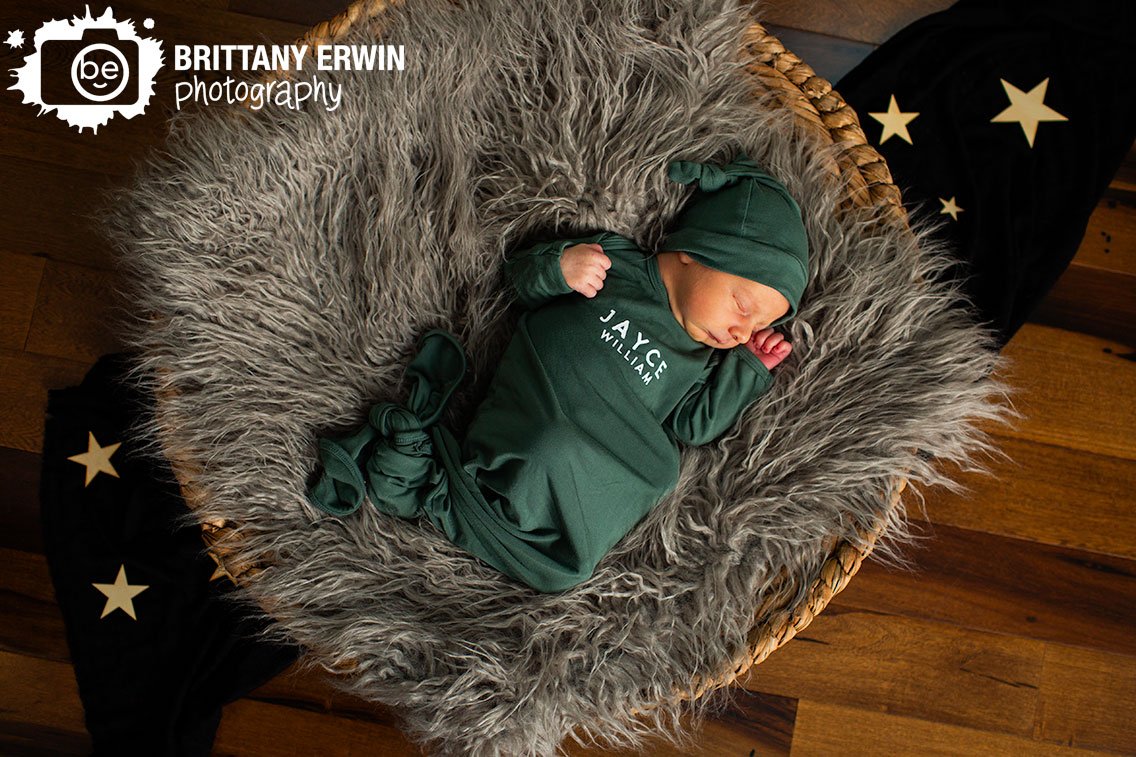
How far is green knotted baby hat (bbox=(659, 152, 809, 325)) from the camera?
3.60 ft

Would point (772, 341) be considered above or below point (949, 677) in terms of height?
above

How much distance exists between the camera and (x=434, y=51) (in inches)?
46.7

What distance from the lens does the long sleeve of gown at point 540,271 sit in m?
1.17

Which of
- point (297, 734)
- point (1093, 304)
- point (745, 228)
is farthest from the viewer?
point (1093, 304)

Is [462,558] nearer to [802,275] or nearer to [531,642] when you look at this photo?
[531,642]

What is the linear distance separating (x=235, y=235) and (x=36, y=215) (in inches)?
22.9

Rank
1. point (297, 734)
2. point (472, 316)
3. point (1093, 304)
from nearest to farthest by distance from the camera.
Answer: point (472, 316) < point (297, 734) < point (1093, 304)

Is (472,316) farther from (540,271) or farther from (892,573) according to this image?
(892,573)

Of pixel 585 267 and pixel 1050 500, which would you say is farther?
pixel 1050 500

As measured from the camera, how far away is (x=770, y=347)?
117 centimetres

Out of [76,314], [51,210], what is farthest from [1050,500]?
[51,210]

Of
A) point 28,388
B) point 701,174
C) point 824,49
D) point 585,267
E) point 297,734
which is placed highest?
point 824,49

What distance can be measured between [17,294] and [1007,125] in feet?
6.04

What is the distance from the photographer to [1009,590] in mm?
1411
